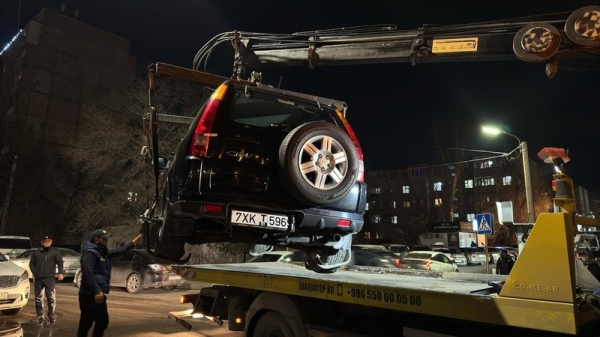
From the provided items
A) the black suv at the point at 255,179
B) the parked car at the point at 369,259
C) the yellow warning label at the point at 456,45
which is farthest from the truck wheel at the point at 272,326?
the parked car at the point at 369,259

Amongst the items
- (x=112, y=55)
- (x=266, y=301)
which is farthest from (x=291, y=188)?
(x=112, y=55)

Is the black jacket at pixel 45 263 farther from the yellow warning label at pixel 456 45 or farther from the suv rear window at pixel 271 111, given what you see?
the yellow warning label at pixel 456 45

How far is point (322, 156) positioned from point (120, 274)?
435 inches

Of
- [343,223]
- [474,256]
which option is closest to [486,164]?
[474,256]

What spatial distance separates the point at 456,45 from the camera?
592cm

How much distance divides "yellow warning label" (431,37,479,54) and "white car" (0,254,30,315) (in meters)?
8.68

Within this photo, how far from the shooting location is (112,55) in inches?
1885

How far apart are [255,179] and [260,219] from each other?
1.30ft

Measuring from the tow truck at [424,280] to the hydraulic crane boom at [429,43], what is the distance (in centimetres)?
1

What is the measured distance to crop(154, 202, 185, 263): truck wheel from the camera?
455cm

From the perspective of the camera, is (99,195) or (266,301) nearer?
(266,301)

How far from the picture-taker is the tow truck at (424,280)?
2916 millimetres

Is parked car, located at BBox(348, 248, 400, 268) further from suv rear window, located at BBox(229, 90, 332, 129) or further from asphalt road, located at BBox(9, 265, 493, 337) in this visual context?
suv rear window, located at BBox(229, 90, 332, 129)

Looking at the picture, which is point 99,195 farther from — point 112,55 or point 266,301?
point 112,55
